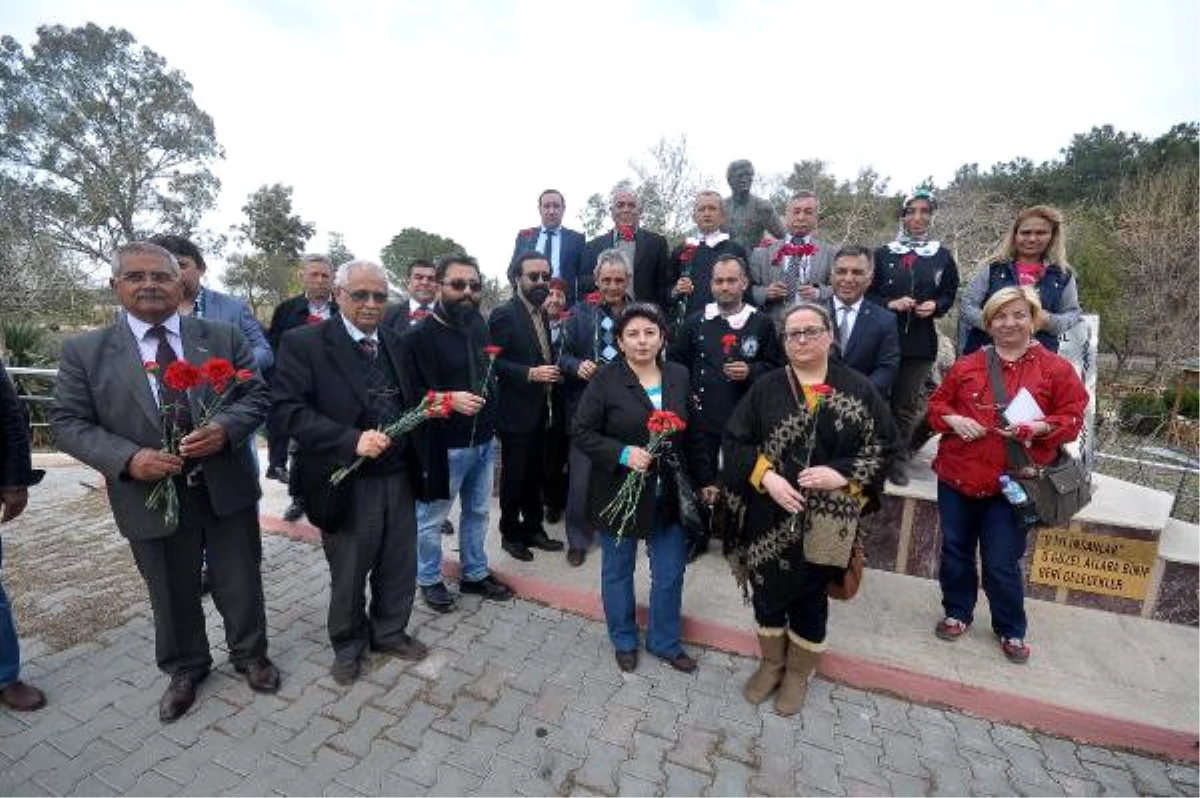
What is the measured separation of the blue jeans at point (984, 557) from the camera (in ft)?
10.9

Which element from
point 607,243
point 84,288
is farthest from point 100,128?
point 607,243

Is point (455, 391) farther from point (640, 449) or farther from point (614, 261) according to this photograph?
point (614, 261)

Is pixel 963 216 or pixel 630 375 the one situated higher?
pixel 963 216

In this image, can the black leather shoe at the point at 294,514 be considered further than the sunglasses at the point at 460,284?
Yes

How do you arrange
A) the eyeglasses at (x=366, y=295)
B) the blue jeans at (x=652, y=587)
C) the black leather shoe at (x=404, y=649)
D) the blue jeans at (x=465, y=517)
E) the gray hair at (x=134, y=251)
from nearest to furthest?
the gray hair at (x=134, y=251), the eyeglasses at (x=366, y=295), the blue jeans at (x=652, y=587), the black leather shoe at (x=404, y=649), the blue jeans at (x=465, y=517)

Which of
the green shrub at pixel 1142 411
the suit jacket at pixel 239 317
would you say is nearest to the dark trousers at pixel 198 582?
the suit jacket at pixel 239 317

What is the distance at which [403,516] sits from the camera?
3375mm

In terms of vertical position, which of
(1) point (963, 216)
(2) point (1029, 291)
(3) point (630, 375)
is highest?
(1) point (963, 216)

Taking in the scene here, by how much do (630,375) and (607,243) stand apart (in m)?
2.76

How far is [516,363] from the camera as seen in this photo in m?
4.24

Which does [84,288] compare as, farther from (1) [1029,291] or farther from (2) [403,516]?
(1) [1029,291]

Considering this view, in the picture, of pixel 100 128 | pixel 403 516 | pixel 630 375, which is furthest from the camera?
pixel 100 128

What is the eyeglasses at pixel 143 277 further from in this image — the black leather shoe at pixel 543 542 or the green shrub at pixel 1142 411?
the green shrub at pixel 1142 411

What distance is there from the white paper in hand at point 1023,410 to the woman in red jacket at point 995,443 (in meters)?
0.02
